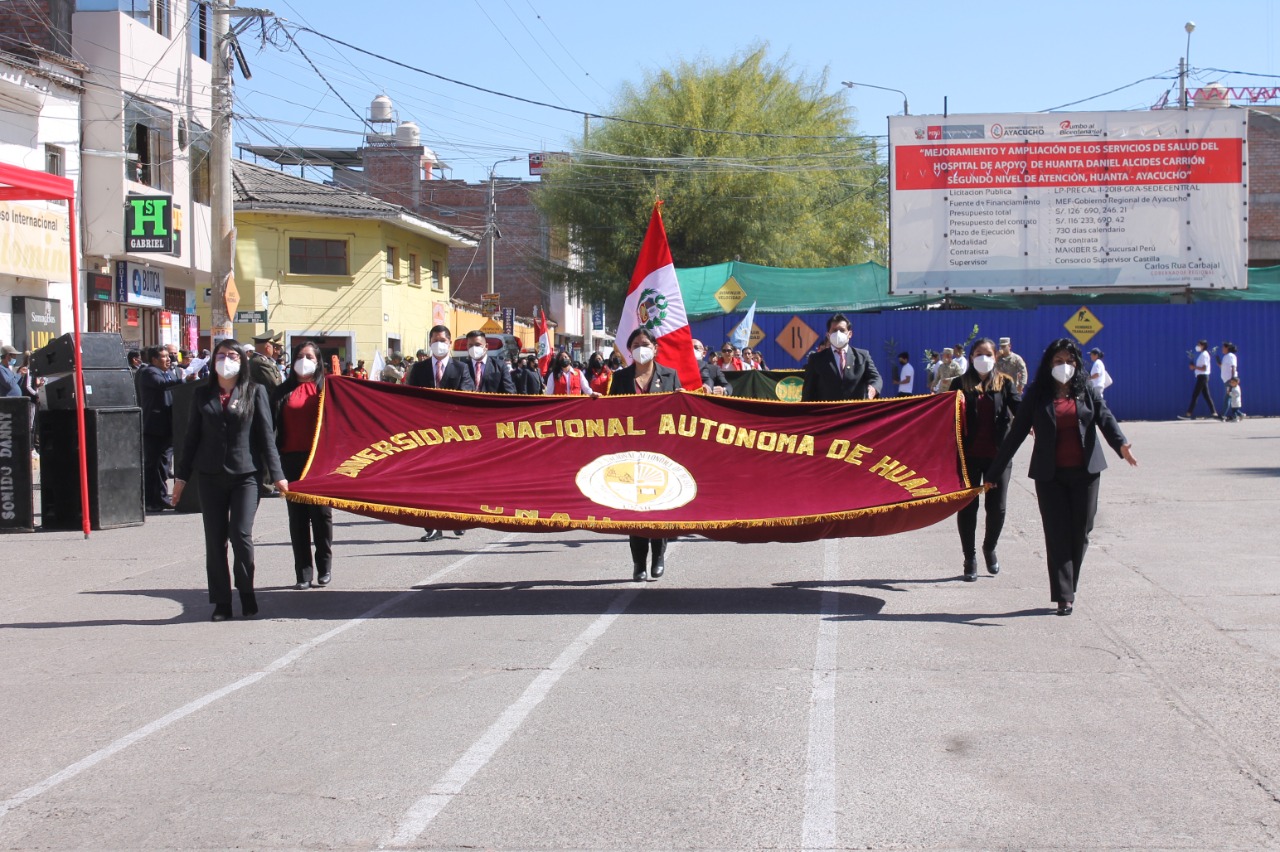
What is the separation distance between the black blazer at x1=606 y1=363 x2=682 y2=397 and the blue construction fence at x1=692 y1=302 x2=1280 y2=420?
22463mm

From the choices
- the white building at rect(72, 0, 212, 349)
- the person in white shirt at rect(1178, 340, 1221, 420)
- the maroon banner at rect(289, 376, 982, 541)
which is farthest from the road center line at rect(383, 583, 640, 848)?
the person in white shirt at rect(1178, 340, 1221, 420)

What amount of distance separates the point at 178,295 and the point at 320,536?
82.9 ft

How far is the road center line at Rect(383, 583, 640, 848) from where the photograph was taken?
4875 mm

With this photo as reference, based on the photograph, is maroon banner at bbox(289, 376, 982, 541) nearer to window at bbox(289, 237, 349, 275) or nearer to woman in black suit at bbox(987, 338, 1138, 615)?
woman in black suit at bbox(987, 338, 1138, 615)

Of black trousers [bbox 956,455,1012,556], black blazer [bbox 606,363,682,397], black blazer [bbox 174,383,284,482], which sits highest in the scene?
black blazer [bbox 606,363,682,397]

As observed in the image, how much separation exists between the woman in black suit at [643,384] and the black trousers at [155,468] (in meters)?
8.13

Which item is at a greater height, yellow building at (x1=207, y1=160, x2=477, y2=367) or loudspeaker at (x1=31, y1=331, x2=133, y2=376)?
yellow building at (x1=207, y1=160, x2=477, y2=367)

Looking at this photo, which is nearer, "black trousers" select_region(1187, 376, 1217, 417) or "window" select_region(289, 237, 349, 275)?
"black trousers" select_region(1187, 376, 1217, 417)

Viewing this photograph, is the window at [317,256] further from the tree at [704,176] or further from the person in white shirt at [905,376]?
the person in white shirt at [905,376]

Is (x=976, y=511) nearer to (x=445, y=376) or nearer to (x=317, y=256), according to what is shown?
(x=445, y=376)

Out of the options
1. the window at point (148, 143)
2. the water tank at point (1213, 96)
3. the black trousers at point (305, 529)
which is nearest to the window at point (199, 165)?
the window at point (148, 143)

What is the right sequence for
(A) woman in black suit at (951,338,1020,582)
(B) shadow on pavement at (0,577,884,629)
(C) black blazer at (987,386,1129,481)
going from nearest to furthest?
(C) black blazer at (987,386,1129,481)
(B) shadow on pavement at (0,577,884,629)
(A) woman in black suit at (951,338,1020,582)

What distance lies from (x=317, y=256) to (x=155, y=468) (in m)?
27.5

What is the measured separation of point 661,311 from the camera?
12000mm
